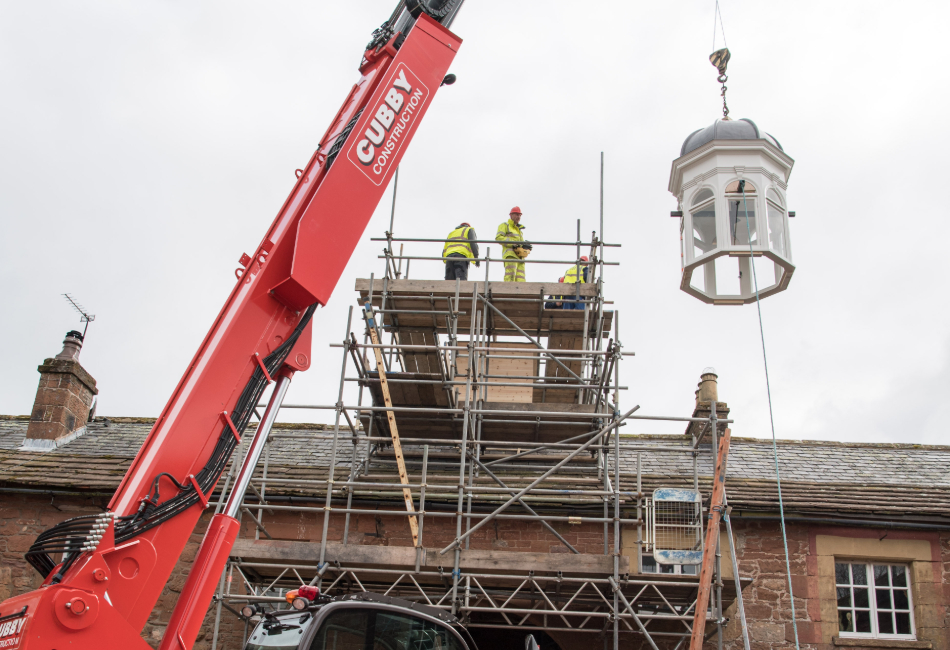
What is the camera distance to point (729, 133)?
27.9 ft

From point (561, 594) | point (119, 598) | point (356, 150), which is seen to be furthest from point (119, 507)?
point (561, 594)

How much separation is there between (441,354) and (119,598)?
20.6 ft

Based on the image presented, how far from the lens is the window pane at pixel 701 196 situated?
851 cm

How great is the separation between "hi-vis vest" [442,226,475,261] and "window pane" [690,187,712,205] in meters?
4.18

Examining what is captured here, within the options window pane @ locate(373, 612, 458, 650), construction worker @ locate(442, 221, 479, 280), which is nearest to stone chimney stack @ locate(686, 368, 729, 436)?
construction worker @ locate(442, 221, 479, 280)

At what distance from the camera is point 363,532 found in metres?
11.5

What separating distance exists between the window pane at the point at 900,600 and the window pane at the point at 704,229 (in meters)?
6.21

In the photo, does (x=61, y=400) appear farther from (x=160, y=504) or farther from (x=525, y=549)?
(x=160, y=504)

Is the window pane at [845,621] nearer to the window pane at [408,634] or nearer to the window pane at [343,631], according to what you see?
the window pane at [408,634]

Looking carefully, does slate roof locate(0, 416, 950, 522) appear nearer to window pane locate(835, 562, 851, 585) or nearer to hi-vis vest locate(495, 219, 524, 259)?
window pane locate(835, 562, 851, 585)

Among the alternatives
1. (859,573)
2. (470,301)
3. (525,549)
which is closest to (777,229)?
(470,301)

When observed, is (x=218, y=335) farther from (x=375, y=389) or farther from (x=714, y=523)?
(x=375, y=389)

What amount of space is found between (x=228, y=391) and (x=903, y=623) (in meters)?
10.00

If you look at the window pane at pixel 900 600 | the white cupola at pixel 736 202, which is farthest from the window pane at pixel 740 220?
the window pane at pixel 900 600
